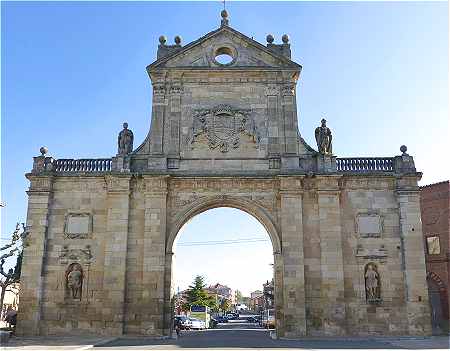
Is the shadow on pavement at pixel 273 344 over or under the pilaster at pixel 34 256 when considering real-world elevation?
under

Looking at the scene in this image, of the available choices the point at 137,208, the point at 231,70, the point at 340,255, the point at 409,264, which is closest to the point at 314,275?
the point at 340,255

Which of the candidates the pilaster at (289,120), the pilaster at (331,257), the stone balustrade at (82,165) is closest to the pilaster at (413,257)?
the pilaster at (331,257)

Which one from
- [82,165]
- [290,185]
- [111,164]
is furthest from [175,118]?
[290,185]

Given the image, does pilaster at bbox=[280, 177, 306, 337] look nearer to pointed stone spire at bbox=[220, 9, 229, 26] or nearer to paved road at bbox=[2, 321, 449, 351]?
paved road at bbox=[2, 321, 449, 351]

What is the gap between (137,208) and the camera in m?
22.1

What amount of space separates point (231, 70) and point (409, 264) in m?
12.4

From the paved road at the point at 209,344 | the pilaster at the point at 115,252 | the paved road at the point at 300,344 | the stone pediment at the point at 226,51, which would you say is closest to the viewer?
the paved road at the point at 209,344

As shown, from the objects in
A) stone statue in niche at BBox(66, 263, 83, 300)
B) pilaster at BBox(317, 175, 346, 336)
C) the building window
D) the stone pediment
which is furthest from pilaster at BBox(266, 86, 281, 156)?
the building window

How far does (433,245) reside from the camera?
1115 inches

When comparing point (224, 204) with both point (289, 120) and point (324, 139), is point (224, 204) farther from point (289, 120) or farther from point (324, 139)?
point (324, 139)

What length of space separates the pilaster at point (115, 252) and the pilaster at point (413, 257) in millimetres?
12431

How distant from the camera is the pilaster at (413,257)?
68.0 ft

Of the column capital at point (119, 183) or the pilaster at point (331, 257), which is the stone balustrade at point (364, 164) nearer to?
the pilaster at point (331, 257)

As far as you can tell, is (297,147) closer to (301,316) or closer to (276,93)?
(276,93)
